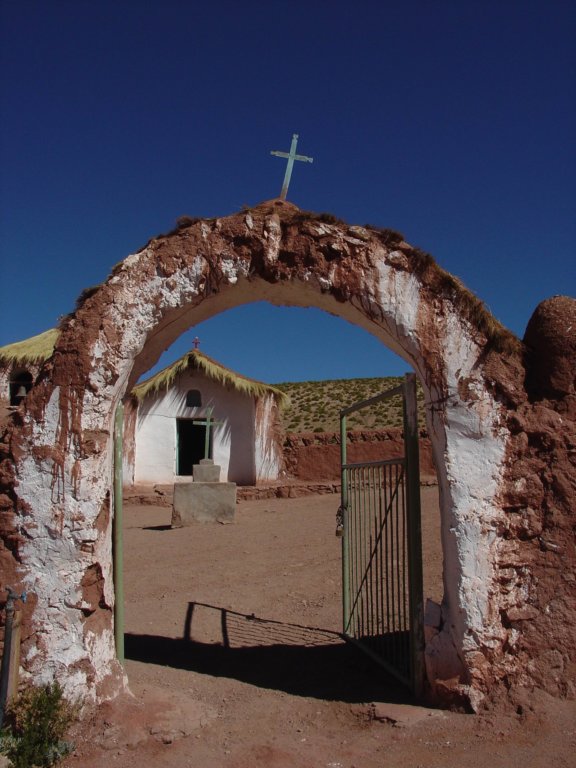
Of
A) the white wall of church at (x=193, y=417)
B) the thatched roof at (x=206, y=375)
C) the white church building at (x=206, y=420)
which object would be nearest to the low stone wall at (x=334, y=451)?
the white church building at (x=206, y=420)

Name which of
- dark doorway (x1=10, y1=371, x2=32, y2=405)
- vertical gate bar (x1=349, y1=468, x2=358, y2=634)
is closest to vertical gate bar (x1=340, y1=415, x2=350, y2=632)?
vertical gate bar (x1=349, y1=468, x2=358, y2=634)

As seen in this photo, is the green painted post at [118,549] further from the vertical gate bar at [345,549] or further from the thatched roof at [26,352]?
the thatched roof at [26,352]

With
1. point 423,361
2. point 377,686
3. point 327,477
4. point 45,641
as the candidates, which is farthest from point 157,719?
point 327,477

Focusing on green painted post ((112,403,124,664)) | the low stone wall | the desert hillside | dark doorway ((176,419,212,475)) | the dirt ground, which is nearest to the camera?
the dirt ground

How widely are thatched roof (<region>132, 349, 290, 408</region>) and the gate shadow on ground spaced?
12.2m

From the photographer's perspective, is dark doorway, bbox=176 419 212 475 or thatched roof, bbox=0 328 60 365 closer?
thatched roof, bbox=0 328 60 365

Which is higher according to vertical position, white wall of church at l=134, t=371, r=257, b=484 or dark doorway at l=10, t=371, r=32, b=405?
dark doorway at l=10, t=371, r=32, b=405

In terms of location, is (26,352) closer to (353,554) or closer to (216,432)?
(216,432)

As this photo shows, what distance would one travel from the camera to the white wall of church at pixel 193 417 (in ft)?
63.3

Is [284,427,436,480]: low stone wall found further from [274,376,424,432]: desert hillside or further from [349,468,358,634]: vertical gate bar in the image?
[349,468,358,634]: vertical gate bar

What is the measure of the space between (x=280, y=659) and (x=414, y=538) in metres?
2.06

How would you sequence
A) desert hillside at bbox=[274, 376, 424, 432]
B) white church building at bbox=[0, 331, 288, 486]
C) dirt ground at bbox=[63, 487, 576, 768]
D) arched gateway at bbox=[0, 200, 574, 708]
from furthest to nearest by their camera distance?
desert hillside at bbox=[274, 376, 424, 432] → white church building at bbox=[0, 331, 288, 486] → arched gateway at bbox=[0, 200, 574, 708] → dirt ground at bbox=[63, 487, 576, 768]

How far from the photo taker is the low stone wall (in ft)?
57.6

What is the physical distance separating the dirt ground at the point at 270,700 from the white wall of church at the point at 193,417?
385 inches
